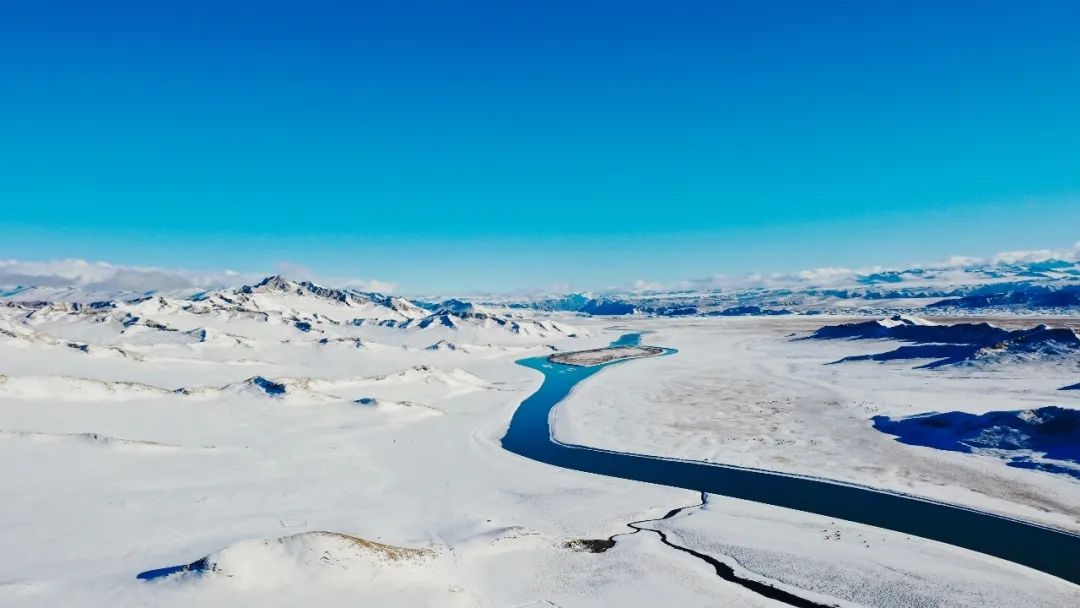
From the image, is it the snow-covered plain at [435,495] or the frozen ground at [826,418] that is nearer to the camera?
the snow-covered plain at [435,495]

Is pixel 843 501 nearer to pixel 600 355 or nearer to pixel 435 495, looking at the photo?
pixel 435 495

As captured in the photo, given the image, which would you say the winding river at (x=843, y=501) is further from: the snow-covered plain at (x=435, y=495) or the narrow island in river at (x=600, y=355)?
the narrow island in river at (x=600, y=355)

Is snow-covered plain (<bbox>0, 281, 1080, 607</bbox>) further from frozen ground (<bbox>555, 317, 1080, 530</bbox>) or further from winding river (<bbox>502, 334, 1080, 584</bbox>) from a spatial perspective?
winding river (<bbox>502, 334, 1080, 584</bbox>)

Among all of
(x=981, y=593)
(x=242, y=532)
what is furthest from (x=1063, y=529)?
(x=242, y=532)

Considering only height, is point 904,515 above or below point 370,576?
below

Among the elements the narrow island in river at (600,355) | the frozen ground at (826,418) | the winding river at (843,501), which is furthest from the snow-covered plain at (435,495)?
the narrow island in river at (600,355)

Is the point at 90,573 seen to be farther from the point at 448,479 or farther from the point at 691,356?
the point at 691,356

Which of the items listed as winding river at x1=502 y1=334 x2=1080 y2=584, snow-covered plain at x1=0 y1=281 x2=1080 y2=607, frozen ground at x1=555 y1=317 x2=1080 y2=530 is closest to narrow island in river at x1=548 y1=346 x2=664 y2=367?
frozen ground at x1=555 y1=317 x2=1080 y2=530
